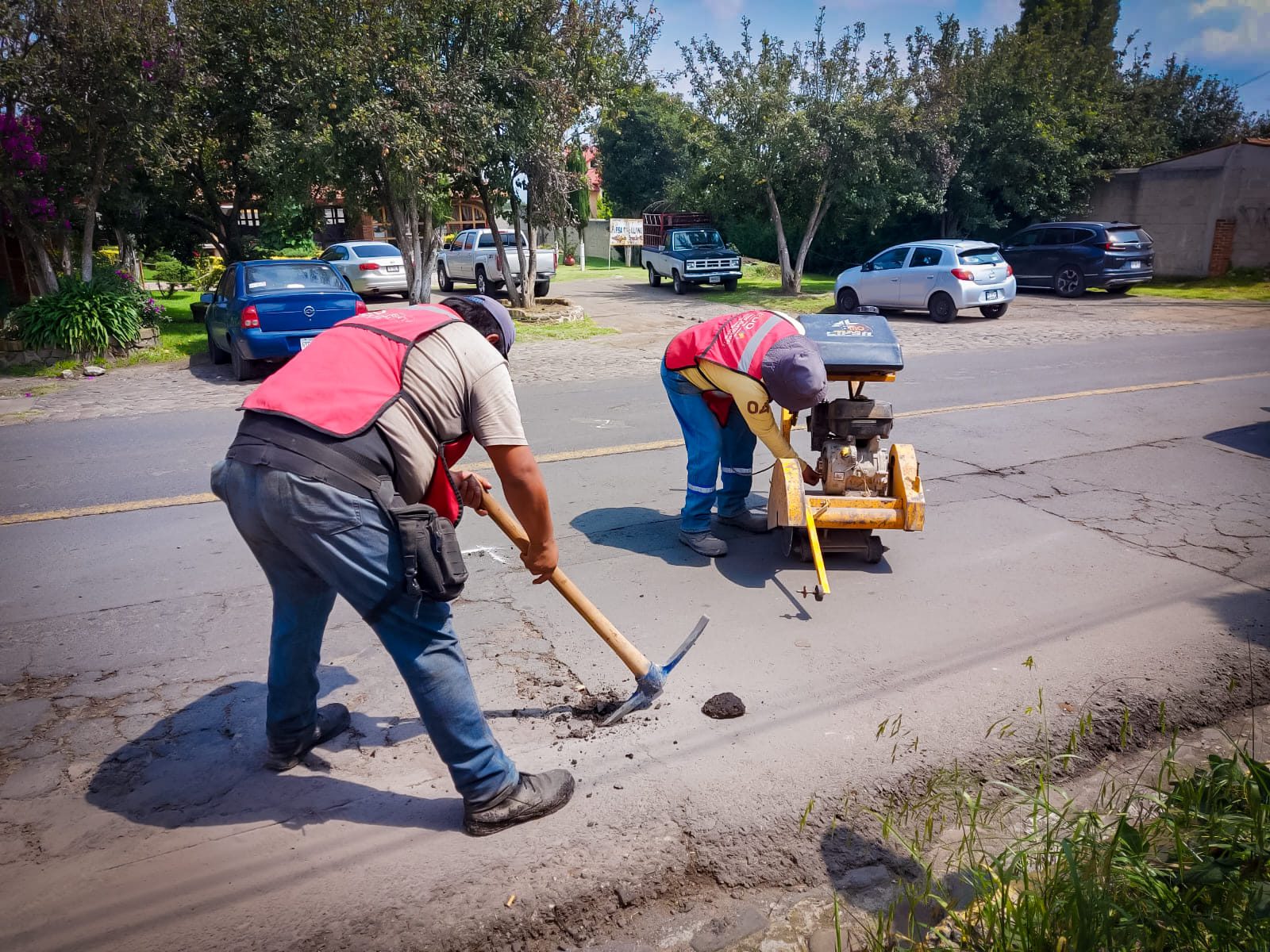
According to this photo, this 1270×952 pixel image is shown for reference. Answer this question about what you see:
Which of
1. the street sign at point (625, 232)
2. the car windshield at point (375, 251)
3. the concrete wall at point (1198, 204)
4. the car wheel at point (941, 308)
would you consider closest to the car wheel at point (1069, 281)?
the concrete wall at point (1198, 204)

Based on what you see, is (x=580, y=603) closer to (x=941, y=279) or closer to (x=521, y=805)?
(x=521, y=805)

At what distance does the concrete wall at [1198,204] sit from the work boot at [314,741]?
2531cm

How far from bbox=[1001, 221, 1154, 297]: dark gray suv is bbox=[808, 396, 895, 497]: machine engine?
58.2ft

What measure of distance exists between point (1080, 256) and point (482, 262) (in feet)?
47.5

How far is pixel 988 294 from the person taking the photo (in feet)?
57.2

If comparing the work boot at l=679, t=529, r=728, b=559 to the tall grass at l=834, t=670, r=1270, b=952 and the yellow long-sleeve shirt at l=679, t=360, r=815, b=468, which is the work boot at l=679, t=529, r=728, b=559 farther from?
the tall grass at l=834, t=670, r=1270, b=952

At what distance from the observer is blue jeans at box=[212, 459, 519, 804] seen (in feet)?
9.05

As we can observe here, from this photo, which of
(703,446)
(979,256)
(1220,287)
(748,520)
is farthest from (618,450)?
(1220,287)

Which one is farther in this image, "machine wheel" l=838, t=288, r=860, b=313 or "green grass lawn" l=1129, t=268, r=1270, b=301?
"green grass lawn" l=1129, t=268, r=1270, b=301

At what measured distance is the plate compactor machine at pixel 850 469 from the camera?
5.06m

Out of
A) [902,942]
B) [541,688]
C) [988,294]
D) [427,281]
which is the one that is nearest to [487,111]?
[427,281]

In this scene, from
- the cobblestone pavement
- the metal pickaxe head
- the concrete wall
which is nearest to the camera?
the metal pickaxe head

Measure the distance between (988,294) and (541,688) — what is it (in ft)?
52.0

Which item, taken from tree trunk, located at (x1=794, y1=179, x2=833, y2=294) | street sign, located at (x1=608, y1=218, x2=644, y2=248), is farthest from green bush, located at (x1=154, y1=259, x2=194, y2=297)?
tree trunk, located at (x1=794, y1=179, x2=833, y2=294)
